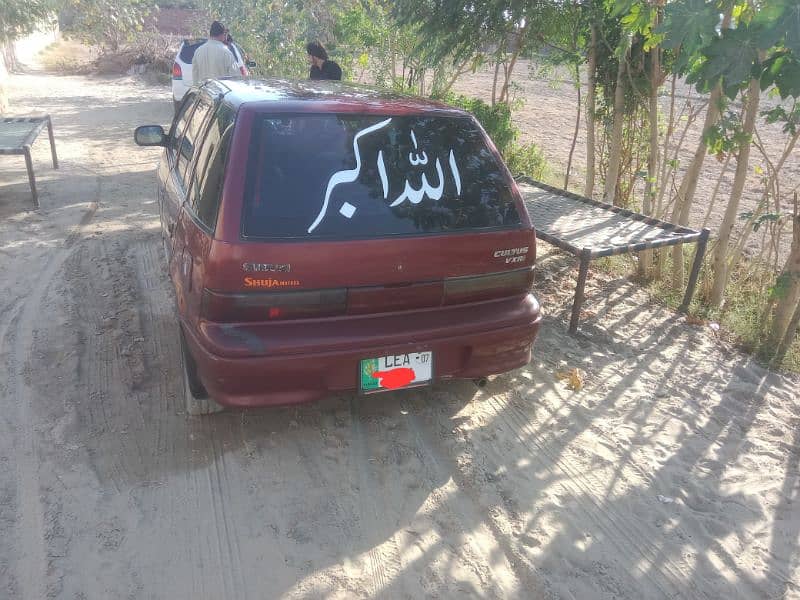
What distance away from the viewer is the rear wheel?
3514mm

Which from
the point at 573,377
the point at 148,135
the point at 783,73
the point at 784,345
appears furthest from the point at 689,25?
the point at 148,135

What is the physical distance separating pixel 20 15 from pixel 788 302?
15.4m

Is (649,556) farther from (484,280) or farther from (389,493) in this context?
(484,280)

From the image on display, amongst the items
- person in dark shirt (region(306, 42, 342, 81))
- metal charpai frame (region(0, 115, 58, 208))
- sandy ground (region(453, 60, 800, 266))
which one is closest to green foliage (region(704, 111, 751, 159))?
sandy ground (region(453, 60, 800, 266))

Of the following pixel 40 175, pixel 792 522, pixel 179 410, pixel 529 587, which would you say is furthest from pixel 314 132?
pixel 40 175

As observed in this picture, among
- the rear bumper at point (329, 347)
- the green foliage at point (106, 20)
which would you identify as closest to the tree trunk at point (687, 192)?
the rear bumper at point (329, 347)

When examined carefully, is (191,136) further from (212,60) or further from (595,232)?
(212,60)

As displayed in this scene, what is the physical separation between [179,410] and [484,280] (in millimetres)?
1891

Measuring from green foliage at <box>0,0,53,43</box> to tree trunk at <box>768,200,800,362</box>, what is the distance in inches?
575

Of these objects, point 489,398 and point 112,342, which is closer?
point 489,398

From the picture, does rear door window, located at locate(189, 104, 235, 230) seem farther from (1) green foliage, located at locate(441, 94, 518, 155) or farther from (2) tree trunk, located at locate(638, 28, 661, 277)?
(1) green foliage, located at locate(441, 94, 518, 155)

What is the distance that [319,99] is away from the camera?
3.36 m

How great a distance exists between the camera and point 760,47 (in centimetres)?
323

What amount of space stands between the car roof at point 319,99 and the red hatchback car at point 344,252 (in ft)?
0.06
